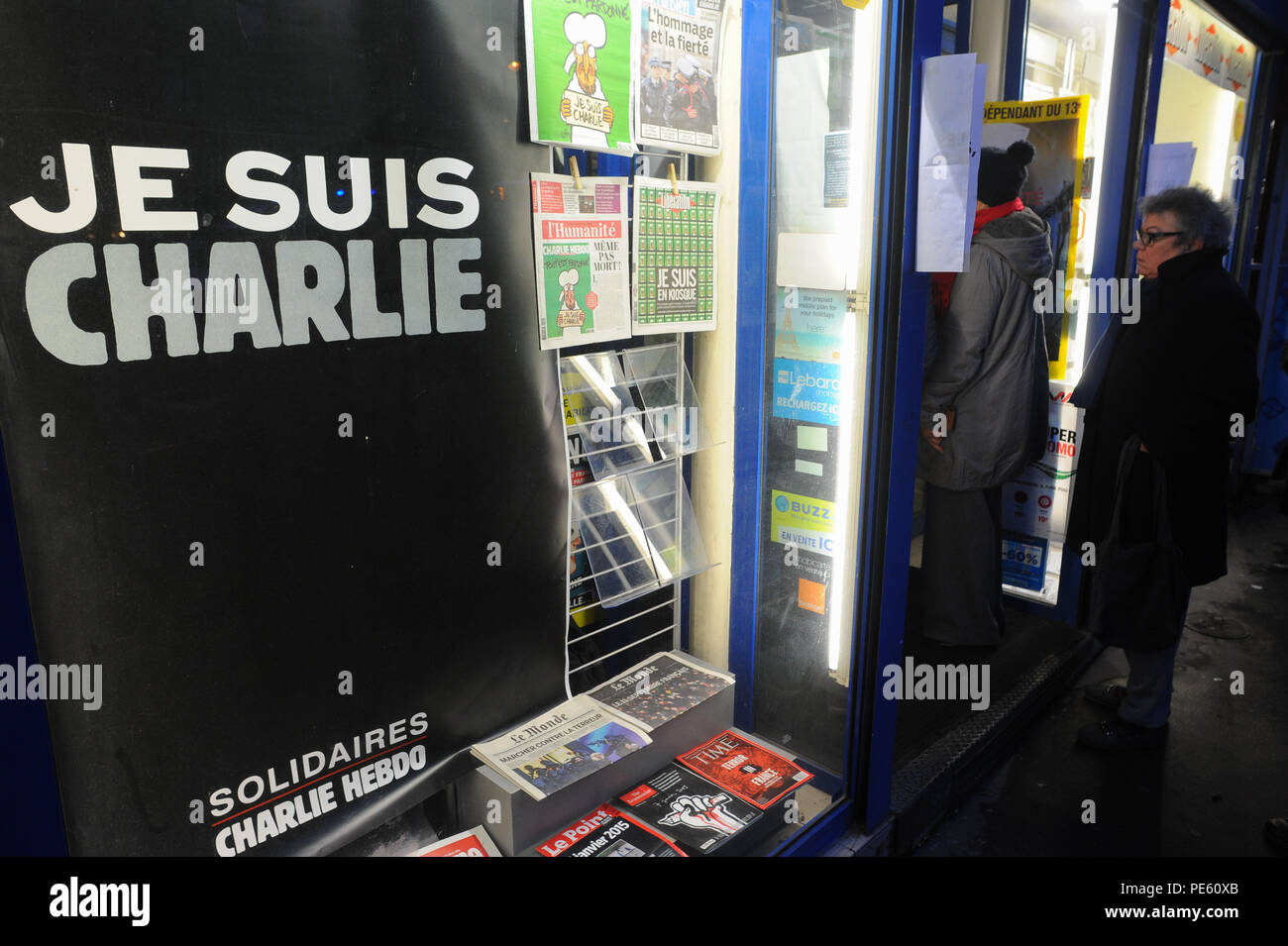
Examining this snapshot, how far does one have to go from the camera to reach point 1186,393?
9.04 ft

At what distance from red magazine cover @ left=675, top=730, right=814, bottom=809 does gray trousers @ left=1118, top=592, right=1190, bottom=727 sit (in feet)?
5.22

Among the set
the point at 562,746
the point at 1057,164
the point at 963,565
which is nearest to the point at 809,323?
the point at 562,746

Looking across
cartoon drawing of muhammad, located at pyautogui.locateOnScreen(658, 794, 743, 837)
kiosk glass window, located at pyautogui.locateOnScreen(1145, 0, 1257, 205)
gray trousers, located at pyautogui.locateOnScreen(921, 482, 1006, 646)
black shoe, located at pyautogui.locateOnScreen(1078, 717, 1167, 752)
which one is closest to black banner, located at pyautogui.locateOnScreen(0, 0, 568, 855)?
cartoon drawing of muhammad, located at pyautogui.locateOnScreen(658, 794, 743, 837)

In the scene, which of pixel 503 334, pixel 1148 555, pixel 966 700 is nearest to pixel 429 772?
pixel 503 334

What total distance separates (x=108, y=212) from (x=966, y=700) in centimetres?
301

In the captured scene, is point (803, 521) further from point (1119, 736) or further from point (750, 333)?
point (1119, 736)

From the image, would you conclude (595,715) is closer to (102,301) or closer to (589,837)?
(589,837)

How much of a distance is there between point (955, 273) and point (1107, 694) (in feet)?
5.60

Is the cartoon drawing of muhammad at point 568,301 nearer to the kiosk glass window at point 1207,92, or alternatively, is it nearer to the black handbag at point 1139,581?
the black handbag at point 1139,581

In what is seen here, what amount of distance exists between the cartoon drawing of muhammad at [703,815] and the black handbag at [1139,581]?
1659 millimetres

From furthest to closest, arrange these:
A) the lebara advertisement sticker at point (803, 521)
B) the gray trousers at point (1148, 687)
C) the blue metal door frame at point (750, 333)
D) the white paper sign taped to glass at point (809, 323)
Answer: the gray trousers at point (1148, 687), the lebara advertisement sticker at point (803, 521), the white paper sign taped to glass at point (809, 323), the blue metal door frame at point (750, 333)

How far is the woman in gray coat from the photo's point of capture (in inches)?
121

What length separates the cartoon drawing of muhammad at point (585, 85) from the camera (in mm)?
1705

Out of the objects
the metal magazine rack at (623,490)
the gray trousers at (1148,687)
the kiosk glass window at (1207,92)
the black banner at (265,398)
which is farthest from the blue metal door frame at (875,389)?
the kiosk glass window at (1207,92)
